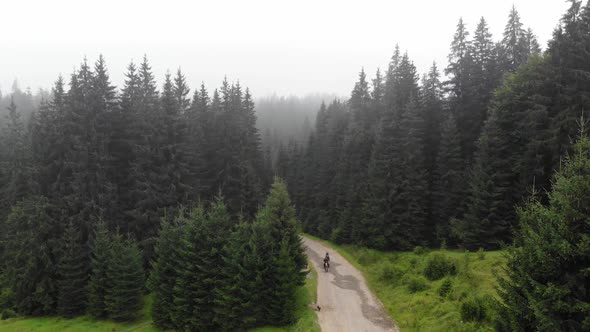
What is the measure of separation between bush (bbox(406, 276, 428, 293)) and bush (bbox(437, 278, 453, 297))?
206 cm

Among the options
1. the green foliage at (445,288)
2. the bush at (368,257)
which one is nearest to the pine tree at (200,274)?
the green foliage at (445,288)

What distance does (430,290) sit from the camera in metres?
25.3

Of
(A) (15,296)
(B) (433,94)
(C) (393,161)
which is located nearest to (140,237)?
(A) (15,296)

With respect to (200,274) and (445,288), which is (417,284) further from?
(200,274)

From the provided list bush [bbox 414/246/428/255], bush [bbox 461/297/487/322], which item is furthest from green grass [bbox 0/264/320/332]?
bush [bbox 461/297/487/322]

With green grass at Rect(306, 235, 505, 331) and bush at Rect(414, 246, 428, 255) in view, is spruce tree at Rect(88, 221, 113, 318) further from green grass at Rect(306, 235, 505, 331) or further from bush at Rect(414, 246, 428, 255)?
bush at Rect(414, 246, 428, 255)

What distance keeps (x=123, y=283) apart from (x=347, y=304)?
1925 centimetres

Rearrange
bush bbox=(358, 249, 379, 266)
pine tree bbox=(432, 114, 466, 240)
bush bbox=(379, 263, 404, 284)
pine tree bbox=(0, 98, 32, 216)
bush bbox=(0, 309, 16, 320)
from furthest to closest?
pine tree bbox=(0, 98, 32, 216), pine tree bbox=(432, 114, 466, 240), bush bbox=(358, 249, 379, 266), bush bbox=(0, 309, 16, 320), bush bbox=(379, 263, 404, 284)

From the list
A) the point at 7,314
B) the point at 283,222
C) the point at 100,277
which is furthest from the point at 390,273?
the point at 7,314

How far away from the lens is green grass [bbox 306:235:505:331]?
20.7 meters

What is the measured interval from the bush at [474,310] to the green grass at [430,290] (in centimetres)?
35

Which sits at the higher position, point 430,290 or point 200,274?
point 200,274

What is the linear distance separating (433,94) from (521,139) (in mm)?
18966

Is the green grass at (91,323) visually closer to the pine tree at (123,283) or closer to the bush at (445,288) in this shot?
the pine tree at (123,283)
